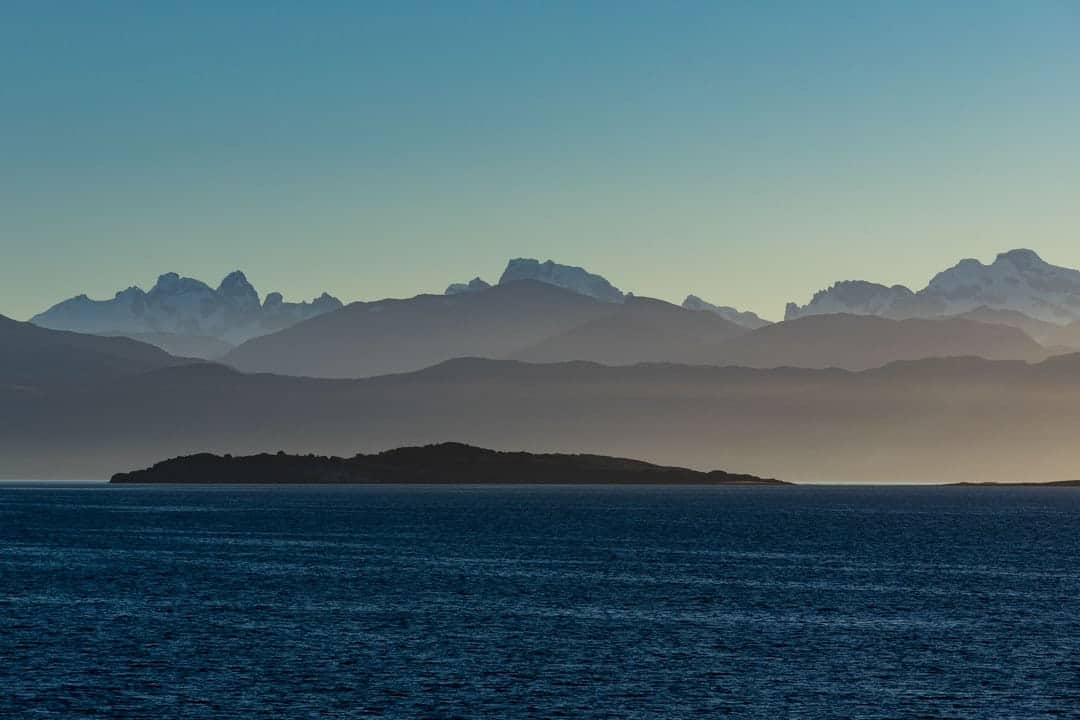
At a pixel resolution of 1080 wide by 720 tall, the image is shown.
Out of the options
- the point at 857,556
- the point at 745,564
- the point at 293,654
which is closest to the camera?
the point at 293,654

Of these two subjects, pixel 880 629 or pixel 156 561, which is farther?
pixel 156 561

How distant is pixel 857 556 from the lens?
554ft

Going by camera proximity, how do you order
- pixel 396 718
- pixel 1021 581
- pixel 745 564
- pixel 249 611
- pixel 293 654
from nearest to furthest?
pixel 396 718 < pixel 293 654 < pixel 249 611 < pixel 1021 581 < pixel 745 564

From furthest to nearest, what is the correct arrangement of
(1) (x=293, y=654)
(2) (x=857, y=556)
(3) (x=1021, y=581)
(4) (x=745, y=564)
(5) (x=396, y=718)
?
(2) (x=857, y=556) < (4) (x=745, y=564) < (3) (x=1021, y=581) < (1) (x=293, y=654) < (5) (x=396, y=718)

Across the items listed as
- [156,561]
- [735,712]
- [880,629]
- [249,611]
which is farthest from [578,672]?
[156,561]

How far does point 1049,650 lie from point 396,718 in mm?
44303

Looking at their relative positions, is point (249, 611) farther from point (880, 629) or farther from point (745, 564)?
point (745, 564)

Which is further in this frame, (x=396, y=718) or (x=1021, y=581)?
(x=1021, y=581)

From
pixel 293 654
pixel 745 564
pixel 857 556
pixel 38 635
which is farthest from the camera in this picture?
pixel 857 556

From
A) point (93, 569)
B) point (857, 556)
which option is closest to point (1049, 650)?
point (857, 556)

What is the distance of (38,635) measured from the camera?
92750mm

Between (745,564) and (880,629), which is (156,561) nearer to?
(745,564)

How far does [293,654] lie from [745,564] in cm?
7736

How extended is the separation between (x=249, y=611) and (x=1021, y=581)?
74594mm
